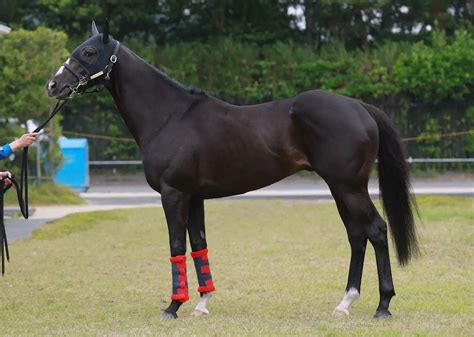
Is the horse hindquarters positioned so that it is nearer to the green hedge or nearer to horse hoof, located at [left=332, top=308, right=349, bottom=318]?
horse hoof, located at [left=332, top=308, right=349, bottom=318]

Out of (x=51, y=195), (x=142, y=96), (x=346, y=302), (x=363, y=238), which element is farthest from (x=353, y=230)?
(x=51, y=195)

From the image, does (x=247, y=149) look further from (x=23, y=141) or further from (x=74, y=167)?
(x=74, y=167)

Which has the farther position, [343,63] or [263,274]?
[343,63]

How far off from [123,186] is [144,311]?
59.2 feet

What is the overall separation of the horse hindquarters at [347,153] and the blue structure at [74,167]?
585 inches

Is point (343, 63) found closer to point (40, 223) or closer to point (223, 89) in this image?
point (223, 89)

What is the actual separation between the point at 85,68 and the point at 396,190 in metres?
2.78

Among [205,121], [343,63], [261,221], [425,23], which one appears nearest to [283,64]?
[343,63]

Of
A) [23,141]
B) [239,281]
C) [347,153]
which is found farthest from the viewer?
[239,281]

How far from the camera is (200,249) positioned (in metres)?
7.82

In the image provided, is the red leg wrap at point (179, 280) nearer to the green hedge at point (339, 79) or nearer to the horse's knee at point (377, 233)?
the horse's knee at point (377, 233)

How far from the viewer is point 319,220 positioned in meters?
15.1

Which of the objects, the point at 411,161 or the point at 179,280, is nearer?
the point at 179,280

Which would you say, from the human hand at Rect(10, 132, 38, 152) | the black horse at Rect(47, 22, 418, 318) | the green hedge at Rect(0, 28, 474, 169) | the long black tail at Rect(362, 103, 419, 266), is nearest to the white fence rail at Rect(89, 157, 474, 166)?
the green hedge at Rect(0, 28, 474, 169)
